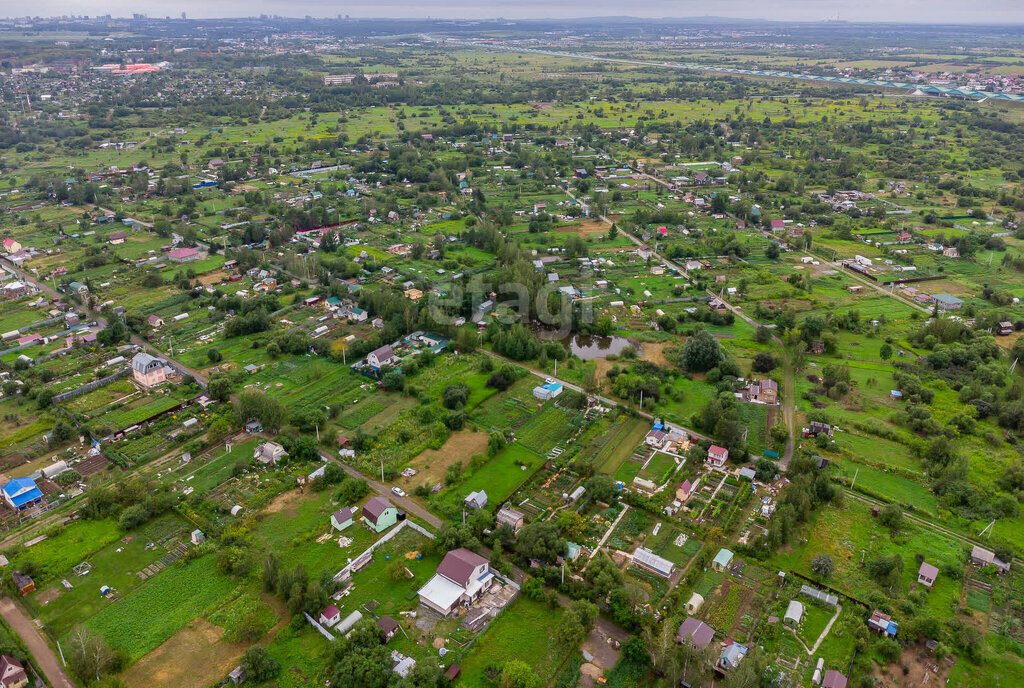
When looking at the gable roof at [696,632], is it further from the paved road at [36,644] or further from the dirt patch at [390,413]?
the paved road at [36,644]

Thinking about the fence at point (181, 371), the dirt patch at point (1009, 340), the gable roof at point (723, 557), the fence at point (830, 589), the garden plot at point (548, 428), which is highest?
the dirt patch at point (1009, 340)

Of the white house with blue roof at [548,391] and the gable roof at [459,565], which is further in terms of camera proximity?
the white house with blue roof at [548,391]

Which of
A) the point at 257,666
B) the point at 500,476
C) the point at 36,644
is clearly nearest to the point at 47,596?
the point at 36,644

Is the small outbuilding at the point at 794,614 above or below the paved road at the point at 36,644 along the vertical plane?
above

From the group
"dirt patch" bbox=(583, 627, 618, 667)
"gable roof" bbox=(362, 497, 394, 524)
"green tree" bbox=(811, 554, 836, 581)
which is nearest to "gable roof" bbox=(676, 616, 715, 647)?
"dirt patch" bbox=(583, 627, 618, 667)

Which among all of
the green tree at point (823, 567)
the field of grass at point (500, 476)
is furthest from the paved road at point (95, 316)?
the green tree at point (823, 567)
